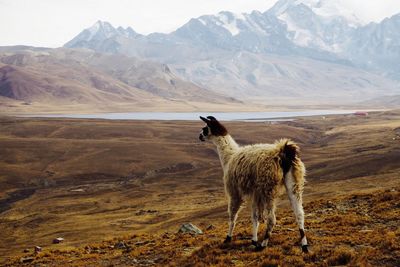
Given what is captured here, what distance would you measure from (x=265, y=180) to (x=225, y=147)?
2.78 m

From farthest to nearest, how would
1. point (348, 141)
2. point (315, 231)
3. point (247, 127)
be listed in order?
point (247, 127) → point (348, 141) → point (315, 231)

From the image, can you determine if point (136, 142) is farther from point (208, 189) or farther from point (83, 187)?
point (208, 189)

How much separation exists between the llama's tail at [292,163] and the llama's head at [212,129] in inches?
118

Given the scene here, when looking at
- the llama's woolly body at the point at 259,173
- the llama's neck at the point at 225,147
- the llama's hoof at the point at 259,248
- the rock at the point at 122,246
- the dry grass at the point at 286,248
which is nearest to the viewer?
the dry grass at the point at 286,248

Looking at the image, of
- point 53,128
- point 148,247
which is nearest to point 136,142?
point 53,128

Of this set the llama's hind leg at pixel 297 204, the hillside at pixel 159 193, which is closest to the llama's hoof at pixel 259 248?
the hillside at pixel 159 193

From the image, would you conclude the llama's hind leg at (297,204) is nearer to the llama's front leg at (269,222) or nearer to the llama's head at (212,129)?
the llama's front leg at (269,222)

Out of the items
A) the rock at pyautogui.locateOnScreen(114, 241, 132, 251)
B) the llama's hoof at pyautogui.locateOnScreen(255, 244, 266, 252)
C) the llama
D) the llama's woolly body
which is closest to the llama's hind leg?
the llama

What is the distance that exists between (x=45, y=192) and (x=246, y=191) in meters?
77.1

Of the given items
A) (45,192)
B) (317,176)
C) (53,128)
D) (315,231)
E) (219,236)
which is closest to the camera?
(315,231)

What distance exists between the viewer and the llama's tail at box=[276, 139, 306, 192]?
13375 millimetres

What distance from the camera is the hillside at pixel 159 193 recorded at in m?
16.1

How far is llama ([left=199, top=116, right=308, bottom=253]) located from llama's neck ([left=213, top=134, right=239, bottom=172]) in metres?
0.48

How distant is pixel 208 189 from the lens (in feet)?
253
